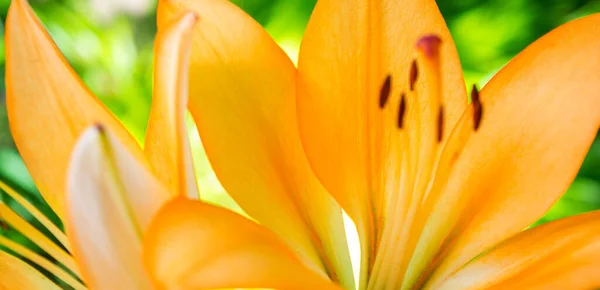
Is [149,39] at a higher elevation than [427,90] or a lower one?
higher

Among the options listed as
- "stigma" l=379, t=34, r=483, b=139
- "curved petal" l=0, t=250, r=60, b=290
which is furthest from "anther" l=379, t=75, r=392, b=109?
"curved petal" l=0, t=250, r=60, b=290

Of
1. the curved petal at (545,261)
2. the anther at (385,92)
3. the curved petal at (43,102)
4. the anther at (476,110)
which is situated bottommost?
the curved petal at (545,261)

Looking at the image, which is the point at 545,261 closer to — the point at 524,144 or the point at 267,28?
the point at 524,144

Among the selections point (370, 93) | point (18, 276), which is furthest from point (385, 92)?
point (18, 276)

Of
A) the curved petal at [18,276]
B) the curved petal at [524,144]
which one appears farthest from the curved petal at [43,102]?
the curved petal at [524,144]

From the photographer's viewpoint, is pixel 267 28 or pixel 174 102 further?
pixel 267 28

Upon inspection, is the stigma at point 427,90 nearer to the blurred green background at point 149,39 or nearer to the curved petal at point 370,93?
the curved petal at point 370,93
